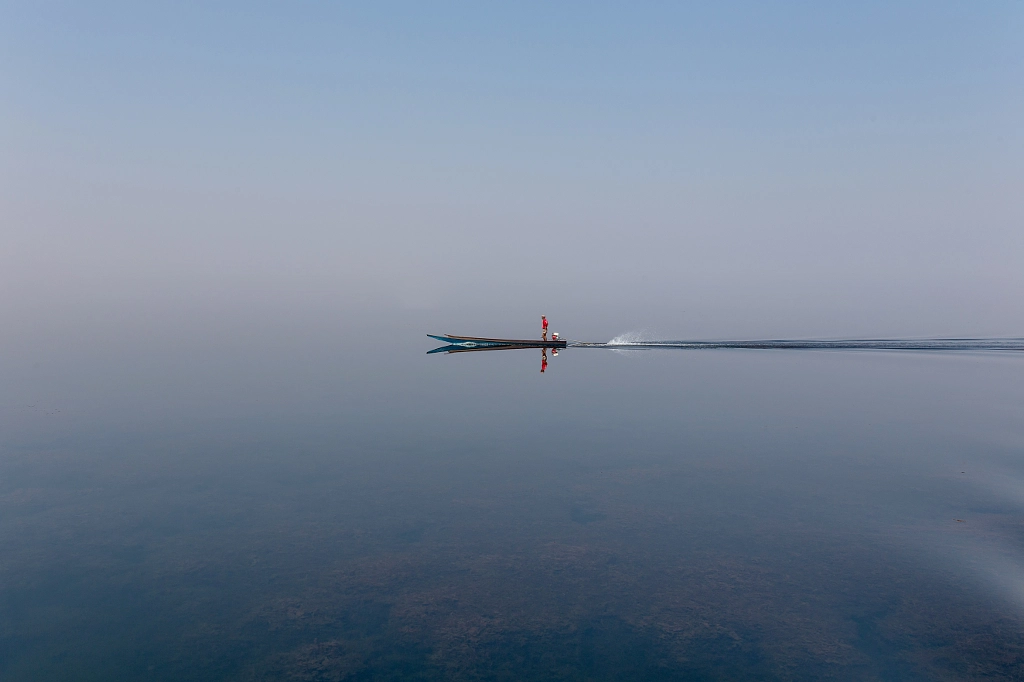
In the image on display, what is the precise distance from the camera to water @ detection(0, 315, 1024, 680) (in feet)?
66.9

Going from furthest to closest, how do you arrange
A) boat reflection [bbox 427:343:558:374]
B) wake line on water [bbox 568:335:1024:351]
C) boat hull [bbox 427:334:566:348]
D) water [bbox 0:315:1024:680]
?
boat reflection [bbox 427:343:558:374]
boat hull [bbox 427:334:566:348]
wake line on water [bbox 568:335:1024:351]
water [bbox 0:315:1024:680]

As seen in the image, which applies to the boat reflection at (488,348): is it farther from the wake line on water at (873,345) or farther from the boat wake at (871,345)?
the wake line on water at (873,345)

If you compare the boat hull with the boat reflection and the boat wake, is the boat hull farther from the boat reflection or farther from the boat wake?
the boat wake

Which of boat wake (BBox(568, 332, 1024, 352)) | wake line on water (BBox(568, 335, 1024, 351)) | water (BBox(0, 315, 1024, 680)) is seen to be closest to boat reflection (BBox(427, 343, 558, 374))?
boat wake (BBox(568, 332, 1024, 352))

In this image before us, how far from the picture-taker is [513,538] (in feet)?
93.6

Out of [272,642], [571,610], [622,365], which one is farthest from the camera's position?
[622,365]

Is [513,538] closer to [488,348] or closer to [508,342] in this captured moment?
[508,342]

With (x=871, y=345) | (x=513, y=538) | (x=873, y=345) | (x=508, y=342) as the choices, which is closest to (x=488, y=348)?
→ (x=508, y=342)

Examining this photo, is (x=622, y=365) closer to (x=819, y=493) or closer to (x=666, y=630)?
(x=819, y=493)

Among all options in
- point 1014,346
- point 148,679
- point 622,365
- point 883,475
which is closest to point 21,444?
point 148,679

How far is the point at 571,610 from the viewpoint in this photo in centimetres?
2270

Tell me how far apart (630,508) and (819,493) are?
9.72 meters

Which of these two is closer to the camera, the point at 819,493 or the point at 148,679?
the point at 148,679

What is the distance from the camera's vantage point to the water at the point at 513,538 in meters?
20.4
